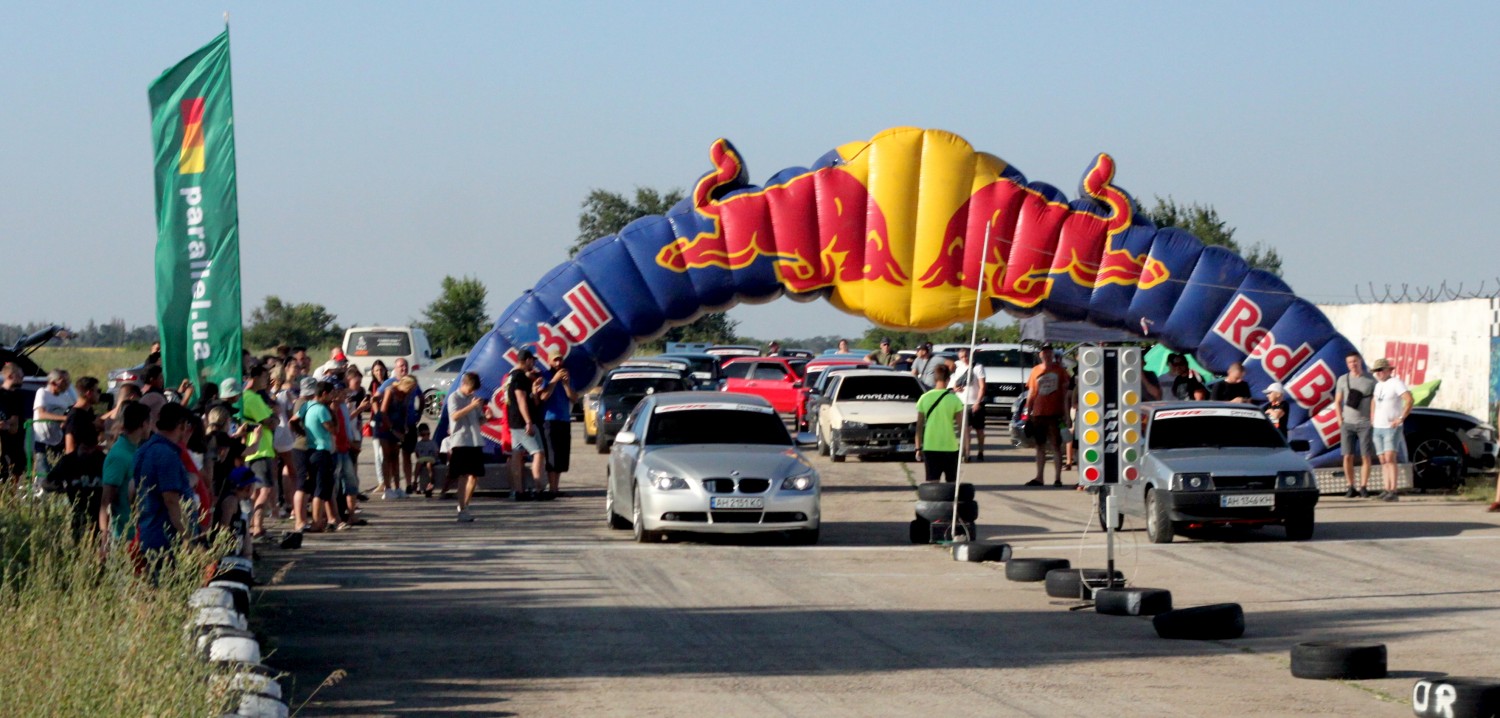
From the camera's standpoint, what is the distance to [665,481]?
1747cm

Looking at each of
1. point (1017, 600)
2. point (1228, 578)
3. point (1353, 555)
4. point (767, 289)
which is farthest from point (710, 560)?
point (767, 289)

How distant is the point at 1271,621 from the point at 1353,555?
463 centimetres

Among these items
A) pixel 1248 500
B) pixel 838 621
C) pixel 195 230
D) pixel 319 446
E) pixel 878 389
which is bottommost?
pixel 838 621

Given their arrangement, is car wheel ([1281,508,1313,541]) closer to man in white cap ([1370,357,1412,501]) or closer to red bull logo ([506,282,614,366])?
man in white cap ([1370,357,1412,501])

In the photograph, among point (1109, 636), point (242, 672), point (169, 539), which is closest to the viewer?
point (242, 672)

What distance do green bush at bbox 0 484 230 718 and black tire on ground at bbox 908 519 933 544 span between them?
9.38m

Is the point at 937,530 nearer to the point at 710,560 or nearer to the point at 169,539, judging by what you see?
the point at 710,560

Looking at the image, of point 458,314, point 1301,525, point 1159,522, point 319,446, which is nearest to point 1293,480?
point 1301,525

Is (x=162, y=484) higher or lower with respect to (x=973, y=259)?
lower

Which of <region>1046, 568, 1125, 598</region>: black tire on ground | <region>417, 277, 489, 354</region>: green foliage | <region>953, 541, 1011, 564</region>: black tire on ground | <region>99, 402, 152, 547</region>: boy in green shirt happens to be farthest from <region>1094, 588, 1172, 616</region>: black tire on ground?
<region>417, 277, 489, 354</region>: green foliage

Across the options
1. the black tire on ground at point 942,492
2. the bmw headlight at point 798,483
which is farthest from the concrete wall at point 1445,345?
the bmw headlight at point 798,483

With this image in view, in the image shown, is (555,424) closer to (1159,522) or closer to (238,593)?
(1159,522)

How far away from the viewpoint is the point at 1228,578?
1505 cm

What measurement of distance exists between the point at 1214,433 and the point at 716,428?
5362mm
